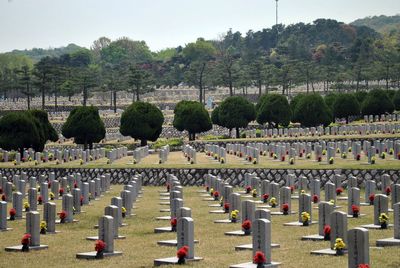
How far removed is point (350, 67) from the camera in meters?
152

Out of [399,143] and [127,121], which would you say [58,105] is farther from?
[399,143]

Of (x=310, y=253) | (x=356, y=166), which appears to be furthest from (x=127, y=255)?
(x=356, y=166)

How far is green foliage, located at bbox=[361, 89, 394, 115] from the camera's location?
82062 mm

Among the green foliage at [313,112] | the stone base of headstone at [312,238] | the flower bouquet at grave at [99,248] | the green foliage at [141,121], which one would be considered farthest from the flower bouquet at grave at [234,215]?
the green foliage at [313,112]

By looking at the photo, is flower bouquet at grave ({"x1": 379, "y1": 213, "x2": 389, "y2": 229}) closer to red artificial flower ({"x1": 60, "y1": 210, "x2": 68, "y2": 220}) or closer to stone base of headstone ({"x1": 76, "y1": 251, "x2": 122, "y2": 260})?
stone base of headstone ({"x1": 76, "y1": 251, "x2": 122, "y2": 260})

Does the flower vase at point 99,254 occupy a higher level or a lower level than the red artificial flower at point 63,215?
lower

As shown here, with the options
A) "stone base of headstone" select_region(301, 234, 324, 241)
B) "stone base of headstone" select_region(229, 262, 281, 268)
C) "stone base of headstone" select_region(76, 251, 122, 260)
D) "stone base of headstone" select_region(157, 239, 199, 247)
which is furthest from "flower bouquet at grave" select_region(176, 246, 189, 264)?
"stone base of headstone" select_region(301, 234, 324, 241)

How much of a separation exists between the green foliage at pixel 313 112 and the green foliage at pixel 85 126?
17.6 m

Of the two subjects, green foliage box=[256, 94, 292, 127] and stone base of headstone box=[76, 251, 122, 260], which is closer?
stone base of headstone box=[76, 251, 122, 260]

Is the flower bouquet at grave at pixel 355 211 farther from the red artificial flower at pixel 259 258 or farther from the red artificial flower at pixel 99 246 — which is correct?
the red artificial flower at pixel 259 258

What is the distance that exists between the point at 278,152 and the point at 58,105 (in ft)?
288

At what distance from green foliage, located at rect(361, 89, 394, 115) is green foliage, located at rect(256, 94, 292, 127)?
32.8ft

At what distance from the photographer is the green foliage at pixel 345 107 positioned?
3196 inches

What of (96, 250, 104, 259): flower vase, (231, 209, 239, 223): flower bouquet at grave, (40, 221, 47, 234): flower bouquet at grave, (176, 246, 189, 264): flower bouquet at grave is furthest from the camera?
(231, 209, 239, 223): flower bouquet at grave
